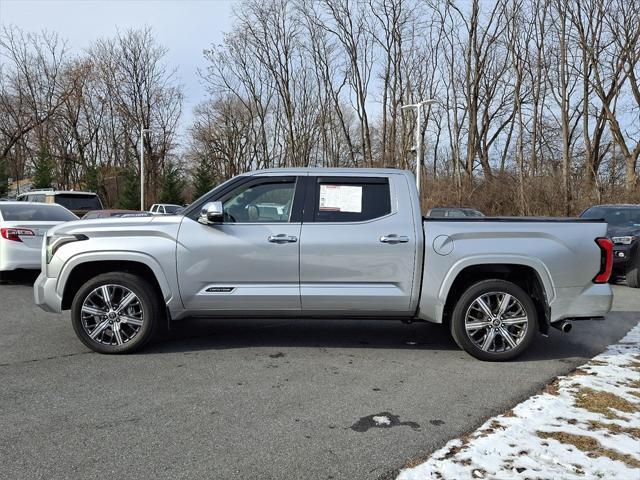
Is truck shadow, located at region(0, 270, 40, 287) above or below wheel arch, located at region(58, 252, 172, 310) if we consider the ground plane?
below

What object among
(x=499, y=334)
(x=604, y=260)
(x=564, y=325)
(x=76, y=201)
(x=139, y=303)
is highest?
(x=76, y=201)

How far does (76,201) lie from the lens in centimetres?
1842

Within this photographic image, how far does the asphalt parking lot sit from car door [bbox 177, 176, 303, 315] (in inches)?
23.4

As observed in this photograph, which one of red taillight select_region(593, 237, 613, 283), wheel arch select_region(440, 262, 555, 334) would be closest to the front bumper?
wheel arch select_region(440, 262, 555, 334)

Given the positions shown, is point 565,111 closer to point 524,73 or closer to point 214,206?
point 524,73

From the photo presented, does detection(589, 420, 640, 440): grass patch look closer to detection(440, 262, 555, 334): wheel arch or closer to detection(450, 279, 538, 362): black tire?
detection(450, 279, 538, 362): black tire

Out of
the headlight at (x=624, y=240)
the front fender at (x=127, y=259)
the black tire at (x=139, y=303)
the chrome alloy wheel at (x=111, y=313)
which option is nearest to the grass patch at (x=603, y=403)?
the front fender at (x=127, y=259)

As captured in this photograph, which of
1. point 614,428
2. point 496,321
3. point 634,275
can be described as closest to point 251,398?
point 496,321

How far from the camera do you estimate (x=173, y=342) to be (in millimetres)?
5730

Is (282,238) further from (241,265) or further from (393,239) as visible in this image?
(393,239)

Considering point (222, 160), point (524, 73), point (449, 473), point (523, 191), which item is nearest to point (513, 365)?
point (449, 473)

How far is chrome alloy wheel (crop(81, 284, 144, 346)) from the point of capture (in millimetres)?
5105

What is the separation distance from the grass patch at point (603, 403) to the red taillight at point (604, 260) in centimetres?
125

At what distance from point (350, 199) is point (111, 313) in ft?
8.77
